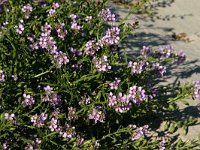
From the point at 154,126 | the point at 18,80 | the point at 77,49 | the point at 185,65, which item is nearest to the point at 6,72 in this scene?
the point at 18,80

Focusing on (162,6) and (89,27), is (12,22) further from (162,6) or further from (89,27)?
(162,6)

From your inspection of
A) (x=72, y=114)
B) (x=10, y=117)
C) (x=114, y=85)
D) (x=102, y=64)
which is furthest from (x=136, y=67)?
(x=10, y=117)

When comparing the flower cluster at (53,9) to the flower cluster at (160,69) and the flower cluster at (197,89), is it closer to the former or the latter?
the flower cluster at (160,69)

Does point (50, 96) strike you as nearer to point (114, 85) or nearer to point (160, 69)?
point (114, 85)

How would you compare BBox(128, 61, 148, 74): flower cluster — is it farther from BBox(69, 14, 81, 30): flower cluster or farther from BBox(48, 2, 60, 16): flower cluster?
BBox(48, 2, 60, 16): flower cluster

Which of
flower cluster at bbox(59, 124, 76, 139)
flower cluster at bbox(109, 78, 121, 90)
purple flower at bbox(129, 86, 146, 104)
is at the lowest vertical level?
flower cluster at bbox(59, 124, 76, 139)

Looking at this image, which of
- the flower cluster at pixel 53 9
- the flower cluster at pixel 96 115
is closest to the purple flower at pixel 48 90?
the flower cluster at pixel 96 115

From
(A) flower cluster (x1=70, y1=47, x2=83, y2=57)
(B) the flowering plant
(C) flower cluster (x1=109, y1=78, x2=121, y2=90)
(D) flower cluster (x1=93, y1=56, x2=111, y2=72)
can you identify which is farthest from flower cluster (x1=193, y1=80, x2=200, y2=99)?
(A) flower cluster (x1=70, y1=47, x2=83, y2=57)
